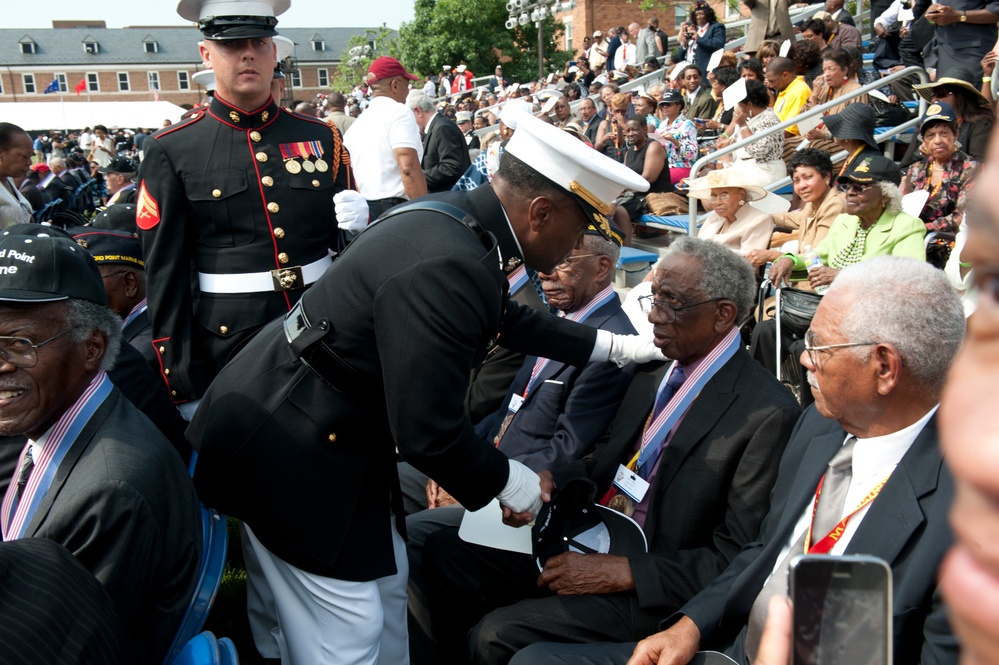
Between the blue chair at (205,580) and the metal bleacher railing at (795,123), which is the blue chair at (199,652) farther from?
the metal bleacher railing at (795,123)

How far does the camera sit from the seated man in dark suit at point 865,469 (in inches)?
81.6

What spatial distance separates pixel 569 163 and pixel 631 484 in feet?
4.19

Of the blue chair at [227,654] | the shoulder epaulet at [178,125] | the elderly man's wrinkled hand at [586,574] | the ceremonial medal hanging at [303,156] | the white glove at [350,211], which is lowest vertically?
the elderly man's wrinkled hand at [586,574]

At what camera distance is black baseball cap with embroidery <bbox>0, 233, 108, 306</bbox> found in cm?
233

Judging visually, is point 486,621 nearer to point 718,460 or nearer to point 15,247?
point 718,460

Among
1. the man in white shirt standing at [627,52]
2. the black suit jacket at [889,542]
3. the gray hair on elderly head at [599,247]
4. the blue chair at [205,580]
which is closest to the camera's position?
the black suit jacket at [889,542]

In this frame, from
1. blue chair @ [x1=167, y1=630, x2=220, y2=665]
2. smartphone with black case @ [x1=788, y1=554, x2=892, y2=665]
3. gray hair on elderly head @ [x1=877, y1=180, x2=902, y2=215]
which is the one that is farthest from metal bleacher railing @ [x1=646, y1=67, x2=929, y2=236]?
smartphone with black case @ [x1=788, y1=554, x2=892, y2=665]

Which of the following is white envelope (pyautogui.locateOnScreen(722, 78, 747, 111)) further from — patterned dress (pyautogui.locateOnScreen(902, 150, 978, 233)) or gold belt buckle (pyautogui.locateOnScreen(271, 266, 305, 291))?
gold belt buckle (pyautogui.locateOnScreen(271, 266, 305, 291))

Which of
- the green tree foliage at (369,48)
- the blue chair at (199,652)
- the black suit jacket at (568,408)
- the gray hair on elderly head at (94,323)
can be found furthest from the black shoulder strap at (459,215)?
the green tree foliage at (369,48)

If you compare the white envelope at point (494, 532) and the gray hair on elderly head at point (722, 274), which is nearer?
the white envelope at point (494, 532)

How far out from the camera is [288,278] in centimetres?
364

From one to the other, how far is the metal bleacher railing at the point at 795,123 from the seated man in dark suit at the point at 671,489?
12.9 ft

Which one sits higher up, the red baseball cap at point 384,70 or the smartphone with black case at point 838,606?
the red baseball cap at point 384,70

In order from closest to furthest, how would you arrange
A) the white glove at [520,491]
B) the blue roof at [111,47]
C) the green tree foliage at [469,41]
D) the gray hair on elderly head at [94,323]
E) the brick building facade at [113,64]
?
the gray hair on elderly head at [94,323] → the white glove at [520,491] → the green tree foliage at [469,41] → the brick building facade at [113,64] → the blue roof at [111,47]
